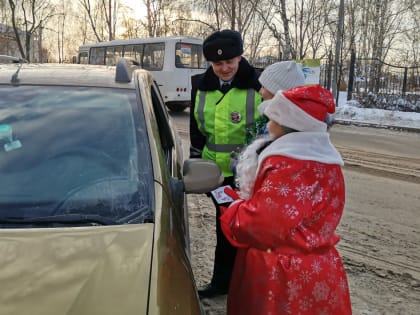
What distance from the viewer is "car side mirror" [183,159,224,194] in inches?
87.0

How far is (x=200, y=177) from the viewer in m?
2.23

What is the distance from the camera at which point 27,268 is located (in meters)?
1.45

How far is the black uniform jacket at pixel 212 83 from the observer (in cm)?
284

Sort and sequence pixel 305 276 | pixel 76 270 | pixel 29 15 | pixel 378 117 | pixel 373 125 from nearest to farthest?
pixel 76 270, pixel 305 276, pixel 373 125, pixel 378 117, pixel 29 15

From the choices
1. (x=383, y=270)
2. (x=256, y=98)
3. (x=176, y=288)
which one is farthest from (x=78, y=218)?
(x=383, y=270)

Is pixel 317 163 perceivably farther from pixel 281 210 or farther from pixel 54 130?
pixel 54 130

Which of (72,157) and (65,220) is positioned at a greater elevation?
(72,157)

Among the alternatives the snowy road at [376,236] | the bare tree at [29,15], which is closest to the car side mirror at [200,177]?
the snowy road at [376,236]

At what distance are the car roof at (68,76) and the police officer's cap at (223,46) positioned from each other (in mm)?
495

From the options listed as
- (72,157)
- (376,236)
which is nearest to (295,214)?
(72,157)

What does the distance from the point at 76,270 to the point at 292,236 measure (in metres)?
0.81

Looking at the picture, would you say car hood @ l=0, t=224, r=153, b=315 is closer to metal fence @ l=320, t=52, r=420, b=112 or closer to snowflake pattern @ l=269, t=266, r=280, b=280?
snowflake pattern @ l=269, t=266, r=280, b=280

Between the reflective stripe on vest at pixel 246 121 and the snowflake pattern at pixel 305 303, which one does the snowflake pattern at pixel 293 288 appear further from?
the reflective stripe on vest at pixel 246 121

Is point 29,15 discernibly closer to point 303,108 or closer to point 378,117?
point 378,117
